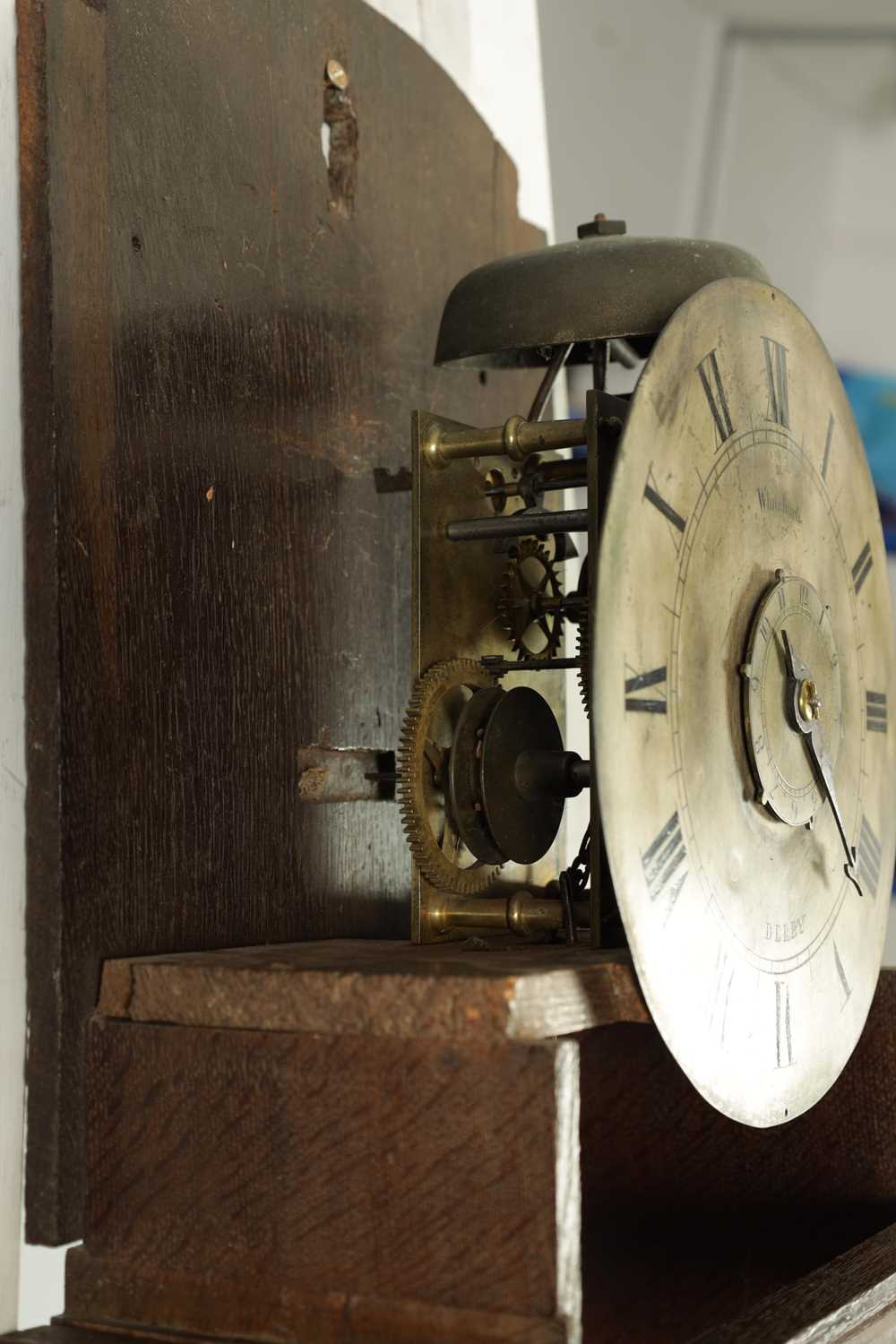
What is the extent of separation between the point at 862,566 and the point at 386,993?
1.68 feet

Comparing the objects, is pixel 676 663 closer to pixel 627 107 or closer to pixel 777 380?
pixel 777 380

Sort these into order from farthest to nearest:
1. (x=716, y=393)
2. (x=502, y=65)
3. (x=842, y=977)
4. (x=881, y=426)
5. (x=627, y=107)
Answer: (x=881, y=426) < (x=627, y=107) < (x=502, y=65) < (x=842, y=977) < (x=716, y=393)

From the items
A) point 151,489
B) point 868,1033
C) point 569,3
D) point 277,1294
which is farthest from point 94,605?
point 569,3

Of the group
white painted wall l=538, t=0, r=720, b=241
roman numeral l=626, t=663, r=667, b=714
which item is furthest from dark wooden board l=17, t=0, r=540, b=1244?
white painted wall l=538, t=0, r=720, b=241

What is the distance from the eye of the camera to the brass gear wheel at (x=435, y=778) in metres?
0.92

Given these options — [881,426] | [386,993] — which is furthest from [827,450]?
[881,426]

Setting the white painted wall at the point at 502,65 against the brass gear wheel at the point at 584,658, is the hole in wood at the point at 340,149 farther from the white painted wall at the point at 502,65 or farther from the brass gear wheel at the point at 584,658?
the brass gear wheel at the point at 584,658

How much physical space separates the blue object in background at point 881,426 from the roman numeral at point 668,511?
1807 mm

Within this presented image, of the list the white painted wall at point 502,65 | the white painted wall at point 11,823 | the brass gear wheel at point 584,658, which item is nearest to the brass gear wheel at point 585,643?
the brass gear wheel at point 584,658

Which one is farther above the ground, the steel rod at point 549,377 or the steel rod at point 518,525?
the steel rod at point 549,377

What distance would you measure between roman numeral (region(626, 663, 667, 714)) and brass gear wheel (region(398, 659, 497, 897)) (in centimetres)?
16

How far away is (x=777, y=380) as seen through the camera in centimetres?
98

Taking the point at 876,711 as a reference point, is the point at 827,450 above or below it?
above

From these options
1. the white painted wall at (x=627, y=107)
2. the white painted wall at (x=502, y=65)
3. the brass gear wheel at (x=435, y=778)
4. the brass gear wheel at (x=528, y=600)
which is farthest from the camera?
the white painted wall at (x=627, y=107)
